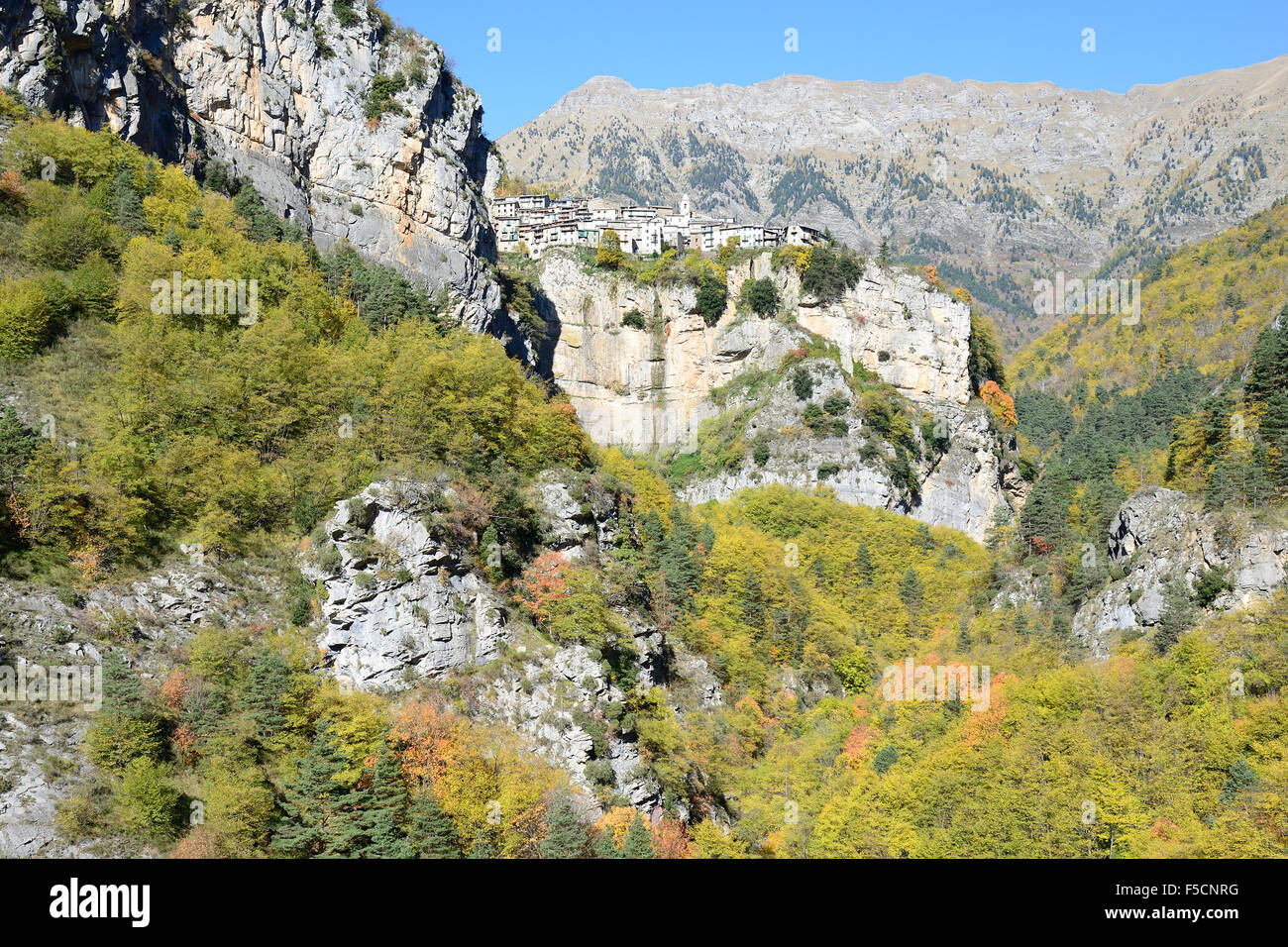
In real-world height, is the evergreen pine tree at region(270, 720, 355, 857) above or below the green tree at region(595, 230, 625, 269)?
below

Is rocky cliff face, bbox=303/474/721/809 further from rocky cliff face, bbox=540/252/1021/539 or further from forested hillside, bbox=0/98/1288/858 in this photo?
rocky cliff face, bbox=540/252/1021/539

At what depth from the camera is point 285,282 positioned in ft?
169

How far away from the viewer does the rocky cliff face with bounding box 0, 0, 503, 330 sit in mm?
56875

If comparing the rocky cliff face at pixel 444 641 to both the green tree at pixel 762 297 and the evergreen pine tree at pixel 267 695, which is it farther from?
the green tree at pixel 762 297

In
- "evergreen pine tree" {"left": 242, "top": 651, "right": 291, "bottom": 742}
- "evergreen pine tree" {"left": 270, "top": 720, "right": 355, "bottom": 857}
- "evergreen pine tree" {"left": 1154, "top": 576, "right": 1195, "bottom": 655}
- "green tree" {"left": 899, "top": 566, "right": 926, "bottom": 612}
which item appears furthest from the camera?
"green tree" {"left": 899, "top": 566, "right": 926, "bottom": 612}

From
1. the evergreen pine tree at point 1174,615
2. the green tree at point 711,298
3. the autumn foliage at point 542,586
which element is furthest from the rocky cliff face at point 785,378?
the autumn foliage at point 542,586

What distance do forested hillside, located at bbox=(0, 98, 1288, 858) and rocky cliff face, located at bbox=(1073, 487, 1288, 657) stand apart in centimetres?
202

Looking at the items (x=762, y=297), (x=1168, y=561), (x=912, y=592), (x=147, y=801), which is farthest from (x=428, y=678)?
(x=762, y=297)

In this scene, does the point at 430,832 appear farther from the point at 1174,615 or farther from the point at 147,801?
the point at 1174,615

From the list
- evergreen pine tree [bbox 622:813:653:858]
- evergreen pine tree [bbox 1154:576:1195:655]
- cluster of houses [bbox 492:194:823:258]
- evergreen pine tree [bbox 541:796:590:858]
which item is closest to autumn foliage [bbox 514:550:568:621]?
evergreen pine tree [bbox 541:796:590:858]

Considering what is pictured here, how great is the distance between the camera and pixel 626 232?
106812 mm

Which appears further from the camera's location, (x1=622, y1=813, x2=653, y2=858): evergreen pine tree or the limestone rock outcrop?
the limestone rock outcrop

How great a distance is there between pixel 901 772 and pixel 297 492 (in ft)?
107

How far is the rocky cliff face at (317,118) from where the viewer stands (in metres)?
56.9
